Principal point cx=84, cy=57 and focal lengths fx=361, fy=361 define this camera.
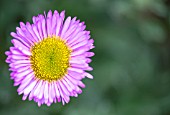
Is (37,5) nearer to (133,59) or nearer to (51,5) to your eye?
(51,5)

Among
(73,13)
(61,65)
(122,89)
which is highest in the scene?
(73,13)

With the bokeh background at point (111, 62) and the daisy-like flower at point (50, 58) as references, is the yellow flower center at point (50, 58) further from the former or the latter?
the bokeh background at point (111, 62)

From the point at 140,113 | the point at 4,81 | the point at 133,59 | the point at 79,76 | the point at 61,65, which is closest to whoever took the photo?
the point at 79,76

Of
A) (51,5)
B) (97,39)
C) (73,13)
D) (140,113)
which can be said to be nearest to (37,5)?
(51,5)

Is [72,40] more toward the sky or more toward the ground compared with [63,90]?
more toward the sky

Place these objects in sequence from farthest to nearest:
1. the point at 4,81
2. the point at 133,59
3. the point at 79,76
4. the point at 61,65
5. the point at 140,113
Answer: the point at 133,59, the point at 140,113, the point at 4,81, the point at 61,65, the point at 79,76

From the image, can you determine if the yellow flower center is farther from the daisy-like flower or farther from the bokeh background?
the bokeh background

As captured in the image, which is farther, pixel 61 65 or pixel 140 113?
pixel 140 113
